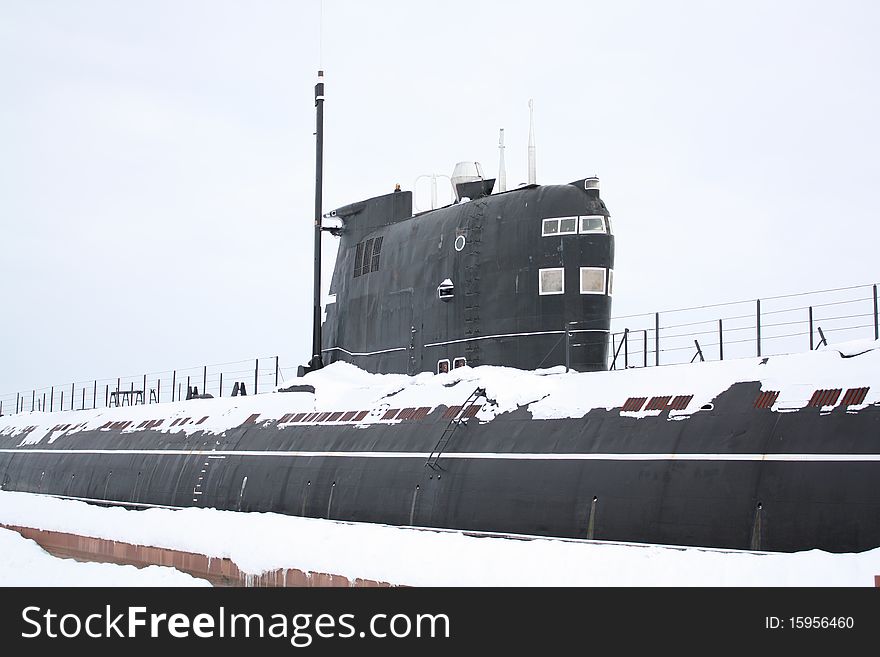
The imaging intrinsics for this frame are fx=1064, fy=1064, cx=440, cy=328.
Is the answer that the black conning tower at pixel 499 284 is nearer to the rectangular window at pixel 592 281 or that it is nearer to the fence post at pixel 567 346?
the rectangular window at pixel 592 281

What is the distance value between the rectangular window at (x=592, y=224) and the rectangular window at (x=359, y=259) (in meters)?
6.31

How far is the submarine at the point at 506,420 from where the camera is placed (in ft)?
41.1

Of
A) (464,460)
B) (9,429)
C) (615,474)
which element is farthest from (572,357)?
(9,429)

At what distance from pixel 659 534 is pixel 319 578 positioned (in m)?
4.37

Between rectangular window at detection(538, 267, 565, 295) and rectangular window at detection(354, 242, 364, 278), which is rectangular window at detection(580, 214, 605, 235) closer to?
rectangular window at detection(538, 267, 565, 295)

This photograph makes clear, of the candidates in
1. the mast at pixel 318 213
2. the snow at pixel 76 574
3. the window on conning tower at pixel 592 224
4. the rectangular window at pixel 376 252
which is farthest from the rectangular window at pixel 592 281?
the mast at pixel 318 213

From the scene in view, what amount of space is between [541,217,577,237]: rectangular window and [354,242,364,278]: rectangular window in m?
5.76

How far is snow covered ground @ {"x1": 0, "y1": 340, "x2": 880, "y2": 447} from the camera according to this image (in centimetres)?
1354

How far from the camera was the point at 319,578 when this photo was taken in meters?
13.8

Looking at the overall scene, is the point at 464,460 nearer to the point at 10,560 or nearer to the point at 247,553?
the point at 247,553

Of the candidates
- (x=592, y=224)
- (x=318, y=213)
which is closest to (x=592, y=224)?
(x=592, y=224)

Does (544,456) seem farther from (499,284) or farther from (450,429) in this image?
(499,284)

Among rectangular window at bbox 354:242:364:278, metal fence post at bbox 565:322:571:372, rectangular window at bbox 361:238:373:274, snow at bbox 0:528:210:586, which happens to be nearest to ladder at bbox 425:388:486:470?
metal fence post at bbox 565:322:571:372

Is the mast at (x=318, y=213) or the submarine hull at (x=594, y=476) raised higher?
the mast at (x=318, y=213)
